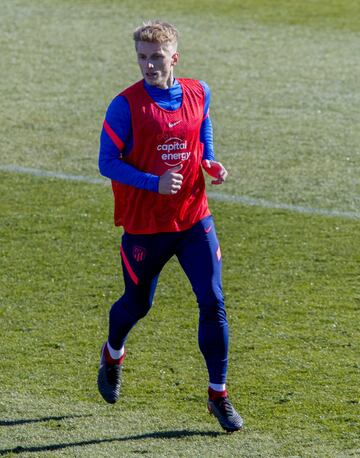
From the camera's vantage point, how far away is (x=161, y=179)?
20.3 feet

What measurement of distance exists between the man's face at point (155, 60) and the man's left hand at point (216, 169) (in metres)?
0.56

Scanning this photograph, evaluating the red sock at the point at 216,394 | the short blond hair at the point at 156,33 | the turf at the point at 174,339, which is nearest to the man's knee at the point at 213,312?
the red sock at the point at 216,394

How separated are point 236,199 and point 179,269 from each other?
1.71 meters

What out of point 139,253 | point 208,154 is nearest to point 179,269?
point 208,154

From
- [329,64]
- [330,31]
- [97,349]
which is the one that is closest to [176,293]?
[97,349]

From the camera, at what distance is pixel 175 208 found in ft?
21.4

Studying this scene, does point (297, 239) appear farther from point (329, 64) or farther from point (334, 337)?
point (329, 64)

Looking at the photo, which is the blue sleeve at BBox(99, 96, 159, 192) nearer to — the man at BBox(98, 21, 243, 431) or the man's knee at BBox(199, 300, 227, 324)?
the man at BBox(98, 21, 243, 431)

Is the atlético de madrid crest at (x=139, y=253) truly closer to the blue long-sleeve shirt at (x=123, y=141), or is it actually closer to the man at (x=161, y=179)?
the man at (x=161, y=179)

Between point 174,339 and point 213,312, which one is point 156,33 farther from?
point 174,339

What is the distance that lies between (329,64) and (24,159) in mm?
5093

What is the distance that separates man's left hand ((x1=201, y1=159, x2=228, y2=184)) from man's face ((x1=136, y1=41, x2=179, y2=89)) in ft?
1.85

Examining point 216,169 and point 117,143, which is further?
point 216,169

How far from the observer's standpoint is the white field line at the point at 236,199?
1027 cm
